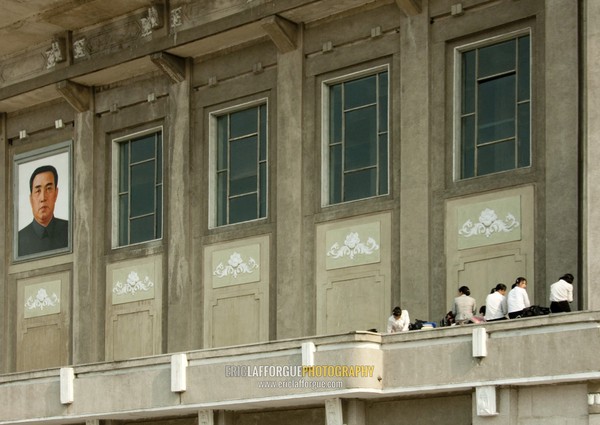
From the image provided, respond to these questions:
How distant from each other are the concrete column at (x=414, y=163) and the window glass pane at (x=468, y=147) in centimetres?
75

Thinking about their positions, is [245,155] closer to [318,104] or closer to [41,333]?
[318,104]

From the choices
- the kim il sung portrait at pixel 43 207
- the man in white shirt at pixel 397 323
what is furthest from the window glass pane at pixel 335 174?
the kim il sung portrait at pixel 43 207

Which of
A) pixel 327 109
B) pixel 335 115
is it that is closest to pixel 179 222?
pixel 327 109

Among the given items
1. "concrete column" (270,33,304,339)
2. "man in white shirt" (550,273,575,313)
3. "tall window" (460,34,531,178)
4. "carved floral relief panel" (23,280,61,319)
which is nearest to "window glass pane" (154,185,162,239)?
"carved floral relief panel" (23,280,61,319)

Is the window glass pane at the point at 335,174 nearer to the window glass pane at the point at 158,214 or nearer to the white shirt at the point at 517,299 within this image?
the window glass pane at the point at 158,214

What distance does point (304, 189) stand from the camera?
34750 millimetres

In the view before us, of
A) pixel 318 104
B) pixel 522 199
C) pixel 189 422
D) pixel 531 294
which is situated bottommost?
pixel 189 422

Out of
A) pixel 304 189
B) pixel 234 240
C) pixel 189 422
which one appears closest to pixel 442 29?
pixel 304 189

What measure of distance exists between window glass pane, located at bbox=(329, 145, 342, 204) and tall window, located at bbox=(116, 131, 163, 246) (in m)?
5.31

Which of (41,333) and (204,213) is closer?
(204,213)

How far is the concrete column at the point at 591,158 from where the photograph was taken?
28688mm

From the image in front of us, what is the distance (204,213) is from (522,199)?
889 centimetres

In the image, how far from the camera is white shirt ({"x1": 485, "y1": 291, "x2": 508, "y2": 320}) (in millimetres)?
28703

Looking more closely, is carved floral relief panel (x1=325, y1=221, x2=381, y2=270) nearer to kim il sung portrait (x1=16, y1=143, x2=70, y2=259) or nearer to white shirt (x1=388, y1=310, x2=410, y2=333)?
white shirt (x1=388, y1=310, x2=410, y2=333)
